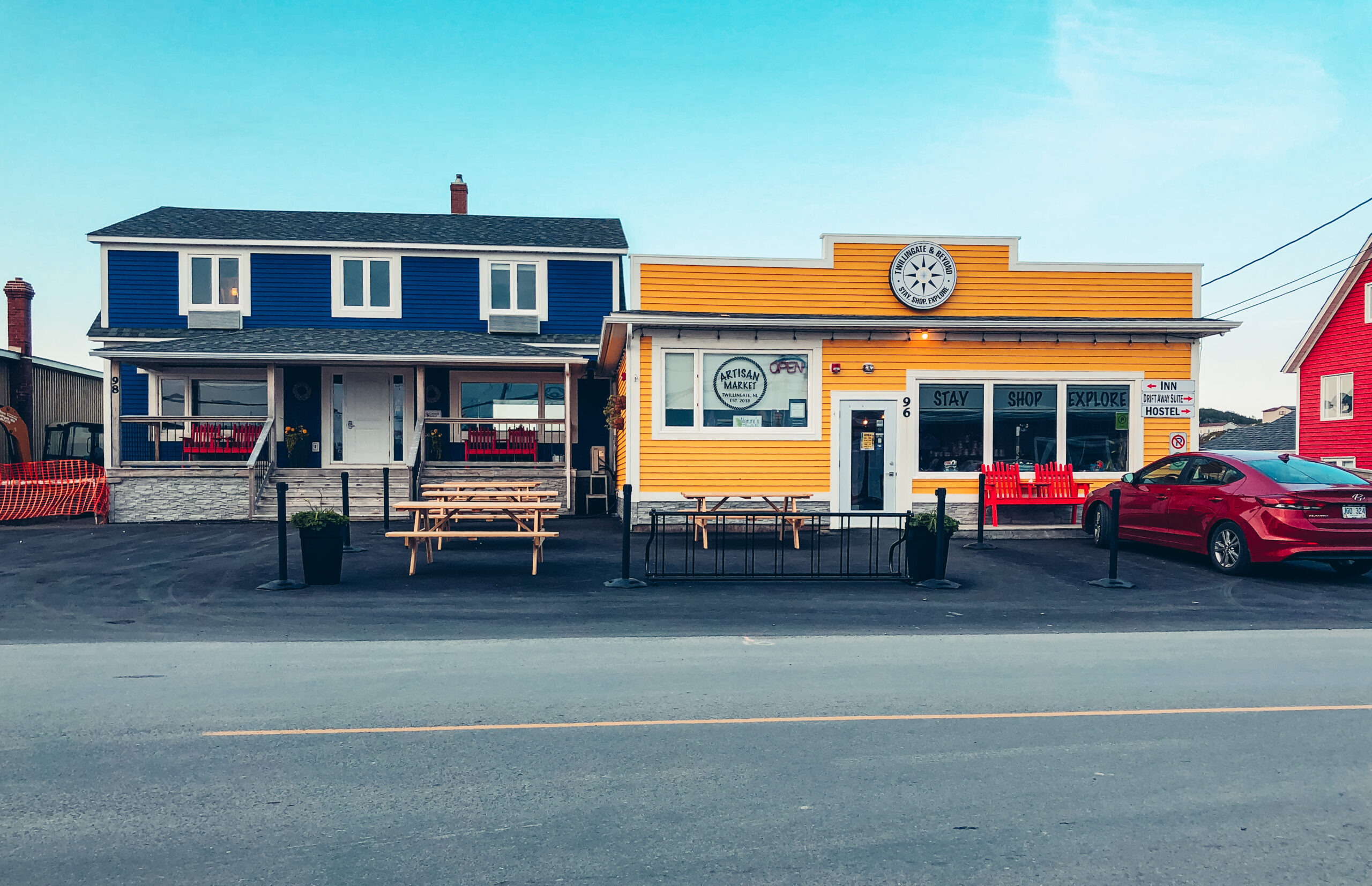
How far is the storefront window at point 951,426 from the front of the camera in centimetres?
1591

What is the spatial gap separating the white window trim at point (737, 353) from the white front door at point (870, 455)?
0.65 metres

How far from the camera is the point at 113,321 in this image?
22.2m

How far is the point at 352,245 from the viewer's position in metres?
22.7

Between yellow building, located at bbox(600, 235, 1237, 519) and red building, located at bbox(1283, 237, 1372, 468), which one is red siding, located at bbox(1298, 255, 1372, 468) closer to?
red building, located at bbox(1283, 237, 1372, 468)

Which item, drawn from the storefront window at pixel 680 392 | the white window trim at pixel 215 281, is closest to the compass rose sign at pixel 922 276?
the storefront window at pixel 680 392

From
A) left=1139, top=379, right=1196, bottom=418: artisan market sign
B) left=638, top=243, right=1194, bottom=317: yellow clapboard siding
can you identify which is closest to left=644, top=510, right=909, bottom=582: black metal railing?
left=638, top=243, right=1194, bottom=317: yellow clapboard siding

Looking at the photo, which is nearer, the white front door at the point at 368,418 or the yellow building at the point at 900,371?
the yellow building at the point at 900,371

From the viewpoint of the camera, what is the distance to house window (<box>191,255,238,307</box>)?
2255 centimetres

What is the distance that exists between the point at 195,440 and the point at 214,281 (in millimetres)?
5123

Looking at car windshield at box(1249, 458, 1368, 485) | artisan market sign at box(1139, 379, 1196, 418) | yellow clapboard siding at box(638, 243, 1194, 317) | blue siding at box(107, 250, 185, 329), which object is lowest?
car windshield at box(1249, 458, 1368, 485)

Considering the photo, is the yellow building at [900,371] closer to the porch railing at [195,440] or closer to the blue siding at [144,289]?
the porch railing at [195,440]

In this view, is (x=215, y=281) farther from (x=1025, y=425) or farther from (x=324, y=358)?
(x=1025, y=425)

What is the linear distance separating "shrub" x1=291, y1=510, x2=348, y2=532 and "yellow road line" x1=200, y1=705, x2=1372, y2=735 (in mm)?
5585

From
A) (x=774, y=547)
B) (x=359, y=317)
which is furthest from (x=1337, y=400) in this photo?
(x=359, y=317)
